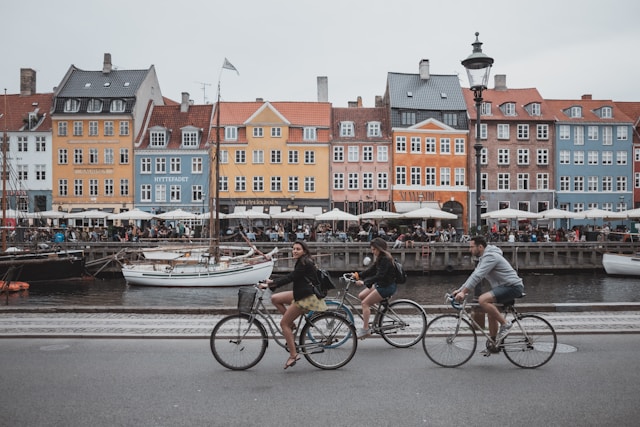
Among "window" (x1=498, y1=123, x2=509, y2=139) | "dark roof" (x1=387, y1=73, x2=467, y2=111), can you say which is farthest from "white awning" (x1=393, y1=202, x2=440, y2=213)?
"window" (x1=498, y1=123, x2=509, y2=139)

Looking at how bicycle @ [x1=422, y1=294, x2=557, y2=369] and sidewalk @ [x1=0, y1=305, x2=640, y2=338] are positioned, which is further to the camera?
sidewalk @ [x1=0, y1=305, x2=640, y2=338]

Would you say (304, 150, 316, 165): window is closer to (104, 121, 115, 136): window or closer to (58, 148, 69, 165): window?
(104, 121, 115, 136): window

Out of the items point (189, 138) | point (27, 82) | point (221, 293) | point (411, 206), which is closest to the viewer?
point (221, 293)

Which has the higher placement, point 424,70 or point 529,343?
point 424,70

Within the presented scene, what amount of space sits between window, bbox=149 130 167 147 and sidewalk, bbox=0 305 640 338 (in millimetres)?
38645

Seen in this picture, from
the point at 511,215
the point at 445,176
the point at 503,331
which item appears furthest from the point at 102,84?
the point at 503,331

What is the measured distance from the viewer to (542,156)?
51.4 m

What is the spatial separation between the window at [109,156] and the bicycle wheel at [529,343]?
1849 inches

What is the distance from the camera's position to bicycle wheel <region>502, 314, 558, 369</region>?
7727 millimetres

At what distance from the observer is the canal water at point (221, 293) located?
21.9m

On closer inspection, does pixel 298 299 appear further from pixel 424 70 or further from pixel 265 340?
pixel 424 70

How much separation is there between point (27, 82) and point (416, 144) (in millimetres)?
35063

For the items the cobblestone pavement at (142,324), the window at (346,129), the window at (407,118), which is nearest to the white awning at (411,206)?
the window at (407,118)

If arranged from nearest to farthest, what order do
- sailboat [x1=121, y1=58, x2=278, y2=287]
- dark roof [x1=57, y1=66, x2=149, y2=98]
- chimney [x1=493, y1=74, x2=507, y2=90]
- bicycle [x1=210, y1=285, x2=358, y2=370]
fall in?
1. bicycle [x1=210, y1=285, x2=358, y2=370]
2. sailboat [x1=121, y1=58, x2=278, y2=287]
3. dark roof [x1=57, y1=66, x2=149, y2=98]
4. chimney [x1=493, y1=74, x2=507, y2=90]
